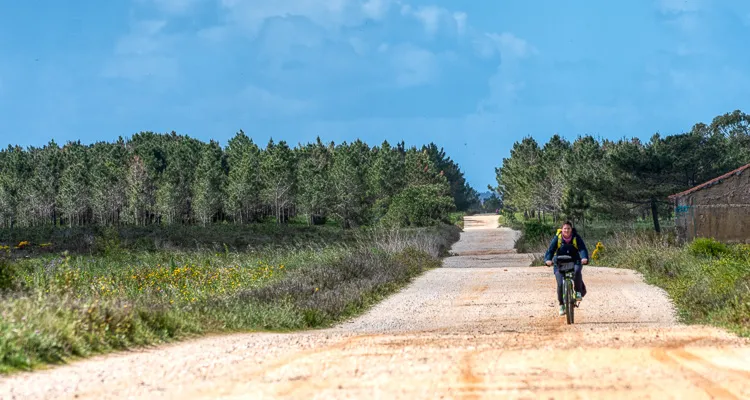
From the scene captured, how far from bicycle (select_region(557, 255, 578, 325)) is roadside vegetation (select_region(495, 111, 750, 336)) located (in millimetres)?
1970

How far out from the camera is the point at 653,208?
5616 centimetres

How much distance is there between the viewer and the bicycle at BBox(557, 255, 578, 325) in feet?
47.0

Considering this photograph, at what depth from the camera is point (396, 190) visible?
105 m

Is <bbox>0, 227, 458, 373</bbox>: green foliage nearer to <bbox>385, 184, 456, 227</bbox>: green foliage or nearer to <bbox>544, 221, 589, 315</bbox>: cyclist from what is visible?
<bbox>544, 221, 589, 315</bbox>: cyclist

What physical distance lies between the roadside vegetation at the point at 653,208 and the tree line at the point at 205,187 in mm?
14067

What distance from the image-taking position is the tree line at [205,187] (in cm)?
10019

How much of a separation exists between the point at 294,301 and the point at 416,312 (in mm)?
2633

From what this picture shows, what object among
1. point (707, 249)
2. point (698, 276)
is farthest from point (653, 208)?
point (698, 276)

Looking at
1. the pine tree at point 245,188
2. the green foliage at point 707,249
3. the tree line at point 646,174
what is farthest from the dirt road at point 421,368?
the pine tree at point 245,188

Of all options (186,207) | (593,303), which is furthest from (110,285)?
(186,207)

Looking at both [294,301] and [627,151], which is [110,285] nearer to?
[294,301]

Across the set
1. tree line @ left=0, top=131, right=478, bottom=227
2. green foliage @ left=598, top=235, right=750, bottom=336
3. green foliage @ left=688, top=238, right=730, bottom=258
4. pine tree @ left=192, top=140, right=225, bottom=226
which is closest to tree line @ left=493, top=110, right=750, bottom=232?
green foliage @ left=598, top=235, right=750, bottom=336

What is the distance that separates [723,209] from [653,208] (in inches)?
642

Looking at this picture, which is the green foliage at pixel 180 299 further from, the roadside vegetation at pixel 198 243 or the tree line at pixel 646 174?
the tree line at pixel 646 174
